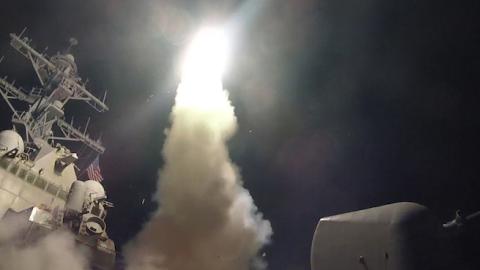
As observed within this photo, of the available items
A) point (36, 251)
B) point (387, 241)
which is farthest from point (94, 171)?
point (387, 241)

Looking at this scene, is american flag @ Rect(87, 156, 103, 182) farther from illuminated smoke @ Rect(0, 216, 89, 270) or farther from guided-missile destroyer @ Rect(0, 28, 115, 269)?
illuminated smoke @ Rect(0, 216, 89, 270)

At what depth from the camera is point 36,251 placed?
78.1 feet

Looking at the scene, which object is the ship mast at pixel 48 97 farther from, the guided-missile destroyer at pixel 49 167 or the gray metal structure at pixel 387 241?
the gray metal structure at pixel 387 241

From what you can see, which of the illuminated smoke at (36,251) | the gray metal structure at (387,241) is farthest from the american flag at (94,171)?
the gray metal structure at (387,241)

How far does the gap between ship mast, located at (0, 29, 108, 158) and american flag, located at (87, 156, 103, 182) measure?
168 centimetres

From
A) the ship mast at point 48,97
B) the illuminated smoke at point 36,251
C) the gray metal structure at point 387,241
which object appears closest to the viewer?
the gray metal structure at point 387,241

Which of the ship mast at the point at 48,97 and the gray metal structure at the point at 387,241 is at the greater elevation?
the ship mast at the point at 48,97

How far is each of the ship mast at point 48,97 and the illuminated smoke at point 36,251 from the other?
31.9ft

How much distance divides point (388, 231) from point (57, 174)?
2900 centimetres

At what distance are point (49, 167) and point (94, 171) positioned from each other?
4682mm

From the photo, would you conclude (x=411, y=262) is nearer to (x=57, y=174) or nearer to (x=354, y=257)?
(x=354, y=257)

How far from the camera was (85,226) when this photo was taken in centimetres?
2817

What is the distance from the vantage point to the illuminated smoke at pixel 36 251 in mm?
22750

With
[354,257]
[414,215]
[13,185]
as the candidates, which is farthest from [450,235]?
[13,185]
